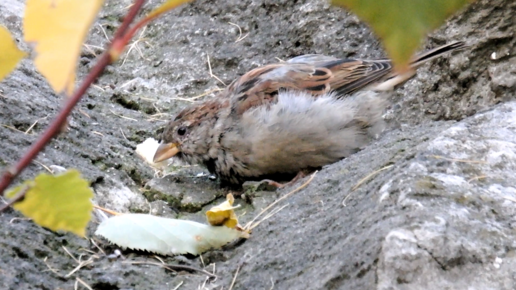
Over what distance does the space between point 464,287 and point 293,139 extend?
232 centimetres

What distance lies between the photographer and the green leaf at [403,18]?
50 centimetres

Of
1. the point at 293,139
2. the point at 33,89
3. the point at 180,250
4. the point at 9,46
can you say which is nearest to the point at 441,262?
the point at 180,250

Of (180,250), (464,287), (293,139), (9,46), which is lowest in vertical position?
(293,139)

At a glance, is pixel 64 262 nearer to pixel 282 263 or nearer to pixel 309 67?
pixel 282 263

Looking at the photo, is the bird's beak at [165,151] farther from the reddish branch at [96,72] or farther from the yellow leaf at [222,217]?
the reddish branch at [96,72]

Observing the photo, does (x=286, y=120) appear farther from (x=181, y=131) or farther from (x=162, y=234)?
(x=162, y=234)

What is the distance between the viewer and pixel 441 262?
5.24 ft

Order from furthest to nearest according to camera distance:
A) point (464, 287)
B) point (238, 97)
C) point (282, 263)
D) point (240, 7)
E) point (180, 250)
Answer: point (240, 7) < point (238, 97) < point (180, 250) < point (282, 263) < point (464, 287)

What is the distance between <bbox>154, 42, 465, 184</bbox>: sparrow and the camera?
385 cm

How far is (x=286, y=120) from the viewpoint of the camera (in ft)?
12.7

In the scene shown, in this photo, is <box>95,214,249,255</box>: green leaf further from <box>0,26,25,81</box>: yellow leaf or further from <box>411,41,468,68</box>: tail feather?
<box>411,41,468,68</box>: tail feather

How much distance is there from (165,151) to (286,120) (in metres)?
0.84

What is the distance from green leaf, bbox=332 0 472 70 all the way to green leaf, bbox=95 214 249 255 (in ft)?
6.03

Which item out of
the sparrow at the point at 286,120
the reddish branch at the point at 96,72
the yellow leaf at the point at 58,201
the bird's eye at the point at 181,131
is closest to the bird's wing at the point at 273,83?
the sparrow at the point at 286,120
